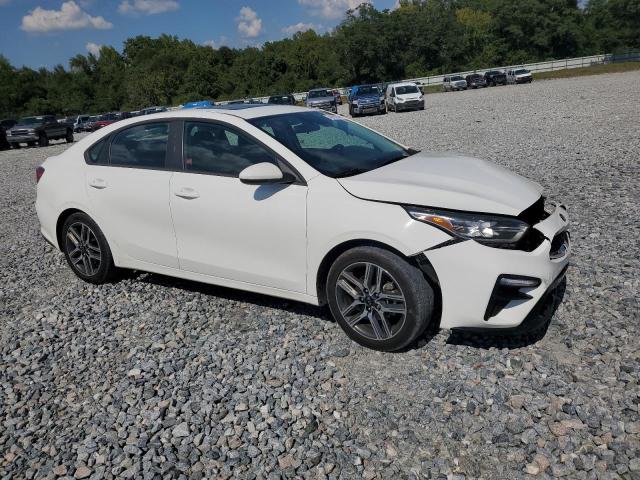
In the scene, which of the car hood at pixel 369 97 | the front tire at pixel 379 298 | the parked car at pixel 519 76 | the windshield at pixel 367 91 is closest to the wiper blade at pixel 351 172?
the front tire at pixel 379 298

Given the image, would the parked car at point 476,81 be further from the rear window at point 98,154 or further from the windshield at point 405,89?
Result: the rear window at point 98,154

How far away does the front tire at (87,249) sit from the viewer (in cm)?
511

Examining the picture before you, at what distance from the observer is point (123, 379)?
3.71 metres

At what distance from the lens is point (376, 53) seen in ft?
234

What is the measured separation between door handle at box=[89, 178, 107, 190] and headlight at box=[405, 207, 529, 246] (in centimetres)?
304

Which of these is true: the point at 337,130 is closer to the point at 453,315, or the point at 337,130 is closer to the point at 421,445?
the point at 453,315

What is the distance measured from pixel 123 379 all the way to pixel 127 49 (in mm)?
127508

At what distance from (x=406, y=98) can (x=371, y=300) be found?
85.2 ft

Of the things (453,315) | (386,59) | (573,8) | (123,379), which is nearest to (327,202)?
(453,315)

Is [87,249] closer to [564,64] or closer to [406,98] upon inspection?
[406,98]

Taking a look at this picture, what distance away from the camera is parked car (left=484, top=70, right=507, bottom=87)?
49906 mm

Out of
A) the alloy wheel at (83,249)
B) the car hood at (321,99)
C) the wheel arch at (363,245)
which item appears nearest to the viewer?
the wheel arch at (363,245)

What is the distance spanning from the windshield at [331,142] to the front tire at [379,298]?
69 cm

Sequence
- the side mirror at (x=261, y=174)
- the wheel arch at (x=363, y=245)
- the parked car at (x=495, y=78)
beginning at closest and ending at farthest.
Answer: the wheel arch at (x=363, y=245), the side mirror at (x=261, y=174), the parked car at (x=495, y=78)
